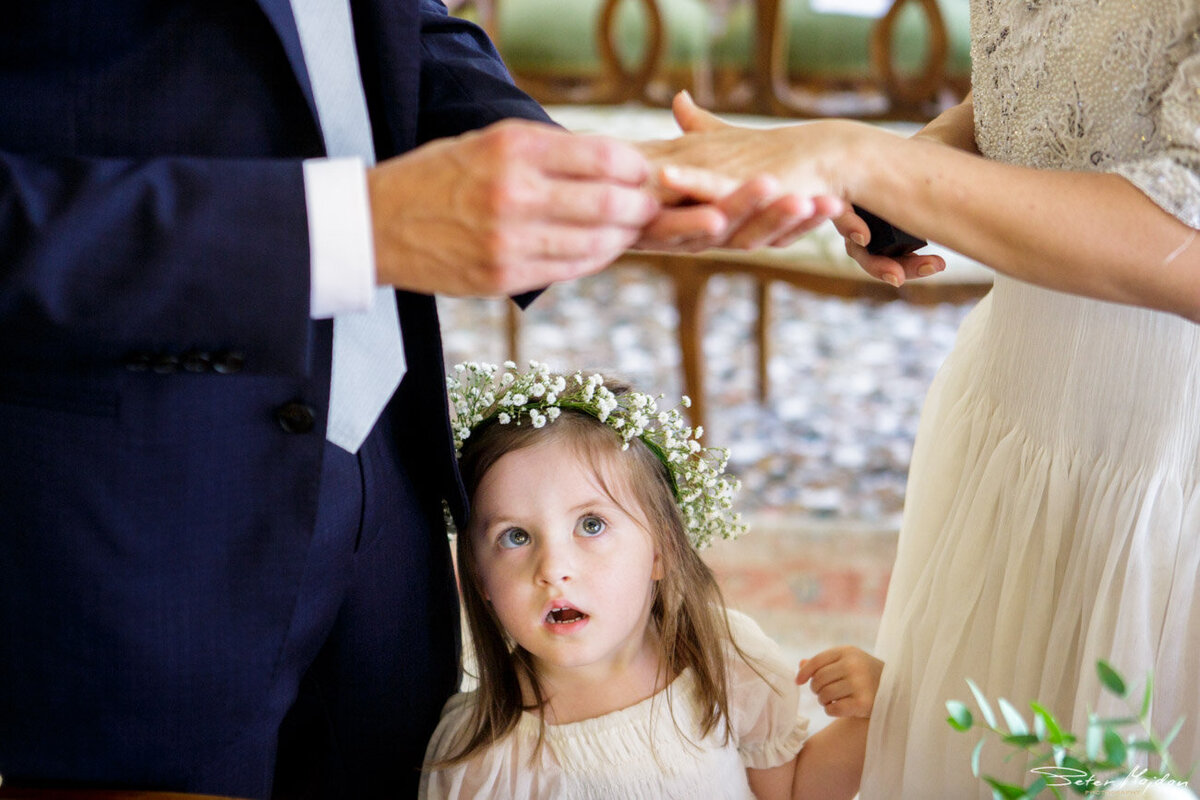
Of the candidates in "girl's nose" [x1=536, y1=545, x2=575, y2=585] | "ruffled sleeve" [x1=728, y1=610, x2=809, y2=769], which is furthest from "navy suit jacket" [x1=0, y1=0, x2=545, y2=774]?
"ruffled sleeve" [x1=728, y1=610, x2=809, y2=769]

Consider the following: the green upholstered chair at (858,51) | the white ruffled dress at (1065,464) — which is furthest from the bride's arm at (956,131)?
Result: the green upholstered chair at (858,51)

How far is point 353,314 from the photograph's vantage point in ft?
3.69

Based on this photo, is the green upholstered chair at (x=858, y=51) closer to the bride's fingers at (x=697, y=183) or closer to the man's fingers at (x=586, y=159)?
the bride's fingers at (x=697, y=183)

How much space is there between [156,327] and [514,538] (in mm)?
563

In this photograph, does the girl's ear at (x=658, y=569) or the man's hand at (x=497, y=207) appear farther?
the girl's ear at (x=658, y=569)

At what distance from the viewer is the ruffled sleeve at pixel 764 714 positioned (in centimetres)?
146

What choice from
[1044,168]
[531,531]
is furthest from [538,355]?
[1044,168]

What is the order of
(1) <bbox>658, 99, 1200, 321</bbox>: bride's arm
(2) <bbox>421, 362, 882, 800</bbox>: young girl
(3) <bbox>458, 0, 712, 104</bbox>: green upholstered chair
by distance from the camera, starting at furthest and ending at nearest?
(3) <bbox>458, 0, 712, 104</bbox>: green upholstered chair, (2) <bbox>421, 362, 882, 800</bbox>: young girl, (1) <bbox>658, 99, 1200, 321</bbox>: bride's arm

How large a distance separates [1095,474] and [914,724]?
36 centimetres

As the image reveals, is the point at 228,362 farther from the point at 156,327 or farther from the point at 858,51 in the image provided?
the point at 858,51

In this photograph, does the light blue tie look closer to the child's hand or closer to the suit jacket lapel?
the suit jacket lapel

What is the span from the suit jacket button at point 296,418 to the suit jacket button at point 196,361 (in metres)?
0.10

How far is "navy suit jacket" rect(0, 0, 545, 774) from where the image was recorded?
2.99 ft

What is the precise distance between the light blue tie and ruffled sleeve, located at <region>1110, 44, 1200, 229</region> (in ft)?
2.31
